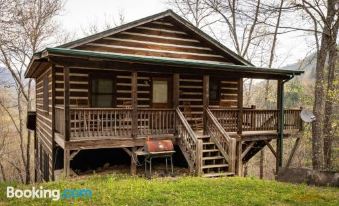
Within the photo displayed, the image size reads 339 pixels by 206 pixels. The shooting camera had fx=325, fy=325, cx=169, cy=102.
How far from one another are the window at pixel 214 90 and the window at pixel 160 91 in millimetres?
3081

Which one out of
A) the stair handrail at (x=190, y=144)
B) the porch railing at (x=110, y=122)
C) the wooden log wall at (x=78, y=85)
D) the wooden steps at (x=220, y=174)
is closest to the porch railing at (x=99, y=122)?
the porch railing at (x=110, y=122)

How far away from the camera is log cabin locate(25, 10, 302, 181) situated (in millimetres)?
12508

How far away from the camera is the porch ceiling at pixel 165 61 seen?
1158 centimetres

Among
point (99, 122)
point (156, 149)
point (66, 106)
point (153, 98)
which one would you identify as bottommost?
point (156, 149)

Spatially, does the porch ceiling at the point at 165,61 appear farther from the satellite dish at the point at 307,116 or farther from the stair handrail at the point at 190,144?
the stair handrail at the point at 190,144

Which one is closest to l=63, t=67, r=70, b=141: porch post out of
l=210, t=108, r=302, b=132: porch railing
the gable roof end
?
the gable roof end

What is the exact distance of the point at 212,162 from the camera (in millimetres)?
13969

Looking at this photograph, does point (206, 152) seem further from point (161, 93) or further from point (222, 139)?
point (161, 93)

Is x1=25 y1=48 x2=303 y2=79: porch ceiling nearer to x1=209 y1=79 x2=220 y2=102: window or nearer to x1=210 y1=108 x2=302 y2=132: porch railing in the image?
x1=210 y1=108 x2=302 y2=132: porch railing

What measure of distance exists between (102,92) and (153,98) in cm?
275

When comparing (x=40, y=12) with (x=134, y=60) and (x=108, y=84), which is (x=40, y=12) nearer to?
(x=108, y=84)

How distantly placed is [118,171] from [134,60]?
486 cm

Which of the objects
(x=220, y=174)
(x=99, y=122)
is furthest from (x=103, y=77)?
(x=220, y=174)

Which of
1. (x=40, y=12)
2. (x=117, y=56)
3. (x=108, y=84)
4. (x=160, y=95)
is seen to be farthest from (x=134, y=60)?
(x=40, y=12)
